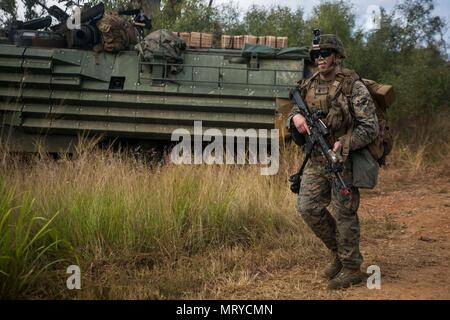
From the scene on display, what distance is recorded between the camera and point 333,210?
477 cm

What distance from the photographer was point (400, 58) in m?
15.4

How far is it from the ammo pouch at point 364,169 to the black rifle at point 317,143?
133 millimetres

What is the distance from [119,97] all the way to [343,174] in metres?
5.63

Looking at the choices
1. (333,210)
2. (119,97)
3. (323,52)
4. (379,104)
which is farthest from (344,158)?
(119,97)

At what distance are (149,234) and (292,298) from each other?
1.53 m

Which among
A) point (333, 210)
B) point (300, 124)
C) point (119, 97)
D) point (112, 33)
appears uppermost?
point (112, 33)

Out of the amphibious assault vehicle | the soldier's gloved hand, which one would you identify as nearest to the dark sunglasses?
the soldier's gloved hand

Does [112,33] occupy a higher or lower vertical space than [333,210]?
higher

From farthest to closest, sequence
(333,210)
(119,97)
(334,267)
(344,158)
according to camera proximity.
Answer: (119,97)
(334,267)
(333,210)
(344,158)

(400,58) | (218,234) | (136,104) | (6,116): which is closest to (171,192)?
(218,234)

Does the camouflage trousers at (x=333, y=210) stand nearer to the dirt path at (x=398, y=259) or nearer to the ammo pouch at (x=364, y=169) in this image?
the ammo pouch at (x=364, y=169)

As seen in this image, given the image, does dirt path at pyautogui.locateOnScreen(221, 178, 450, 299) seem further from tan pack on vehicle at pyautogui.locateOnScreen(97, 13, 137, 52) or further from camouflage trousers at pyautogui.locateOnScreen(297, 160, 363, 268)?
tan pack on vehicle at pyautogui.locateOnScreen(97, 13, 137, 52)

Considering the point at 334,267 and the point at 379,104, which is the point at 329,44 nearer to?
the point at 379,104

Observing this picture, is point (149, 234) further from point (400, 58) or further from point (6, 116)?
point (400, 58)
